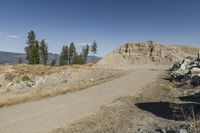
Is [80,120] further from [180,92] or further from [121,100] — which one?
[180,92]

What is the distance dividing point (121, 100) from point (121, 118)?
5315 mm

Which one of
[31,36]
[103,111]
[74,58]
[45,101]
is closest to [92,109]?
[103,111]

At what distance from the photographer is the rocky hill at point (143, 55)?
104m

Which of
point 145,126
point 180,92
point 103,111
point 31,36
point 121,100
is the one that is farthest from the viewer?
point 31,36

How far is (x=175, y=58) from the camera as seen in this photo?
341 feet

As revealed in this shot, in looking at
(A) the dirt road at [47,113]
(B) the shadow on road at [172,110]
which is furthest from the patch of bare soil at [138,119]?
(A) the dirt road at [47,113]

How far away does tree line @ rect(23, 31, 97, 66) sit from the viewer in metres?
95.4

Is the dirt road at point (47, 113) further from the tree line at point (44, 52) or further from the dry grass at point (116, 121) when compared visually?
the tree line at point (44, 52)

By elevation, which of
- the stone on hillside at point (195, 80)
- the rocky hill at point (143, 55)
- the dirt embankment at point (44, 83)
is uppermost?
the rocky hill at point (143, 55)

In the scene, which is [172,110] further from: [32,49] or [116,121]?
[32,49]

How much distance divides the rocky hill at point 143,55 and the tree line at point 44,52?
21684mm

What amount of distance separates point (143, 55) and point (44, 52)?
1720 inches

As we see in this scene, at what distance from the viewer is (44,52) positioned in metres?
111

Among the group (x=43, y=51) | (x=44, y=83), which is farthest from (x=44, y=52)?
(x=44, y=83)
